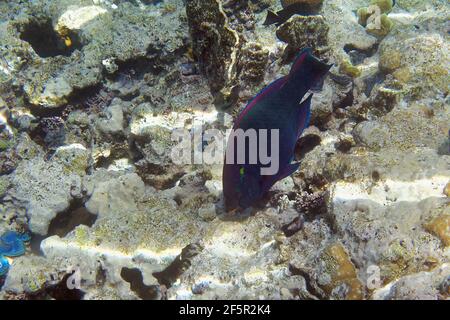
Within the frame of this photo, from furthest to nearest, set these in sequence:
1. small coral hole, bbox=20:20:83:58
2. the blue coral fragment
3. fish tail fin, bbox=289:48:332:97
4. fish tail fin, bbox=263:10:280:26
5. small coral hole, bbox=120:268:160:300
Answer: small coral hole, bbox=20:20:83:58 < fish tail fin, bbox=263:10:280:26 < the blue coral fragment < small coral hole, bbox=120:268:160:300 < fish tail fin, bbox=289:48:332:97

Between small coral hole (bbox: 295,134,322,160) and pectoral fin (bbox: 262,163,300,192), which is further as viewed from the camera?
small coral hole (bbox: 295,134,322,160)

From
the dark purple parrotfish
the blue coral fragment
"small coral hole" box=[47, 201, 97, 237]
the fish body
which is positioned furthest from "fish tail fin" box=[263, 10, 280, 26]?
the blue coral fragment

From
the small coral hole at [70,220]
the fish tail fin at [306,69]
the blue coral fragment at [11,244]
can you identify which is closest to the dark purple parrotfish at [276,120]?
the fish tail fin at [306,69]

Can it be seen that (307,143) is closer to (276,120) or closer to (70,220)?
(276,120)

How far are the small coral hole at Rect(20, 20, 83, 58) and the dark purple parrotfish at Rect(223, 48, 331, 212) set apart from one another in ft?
12.5

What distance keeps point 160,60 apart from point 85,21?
1.49 m

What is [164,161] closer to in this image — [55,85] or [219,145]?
[219,145]

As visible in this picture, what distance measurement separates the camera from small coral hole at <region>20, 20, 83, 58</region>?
516 cm

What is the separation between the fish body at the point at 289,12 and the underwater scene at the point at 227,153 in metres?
0.02

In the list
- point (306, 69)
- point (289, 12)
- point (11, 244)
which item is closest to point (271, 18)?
point (289, 12)

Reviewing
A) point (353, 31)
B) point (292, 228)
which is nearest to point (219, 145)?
point (292, 228)

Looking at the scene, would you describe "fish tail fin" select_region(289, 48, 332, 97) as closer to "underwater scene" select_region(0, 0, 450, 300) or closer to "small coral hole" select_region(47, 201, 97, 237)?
"underwater scene" select_region(0, 0, 450, 300)

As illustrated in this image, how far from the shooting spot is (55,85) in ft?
13.5
